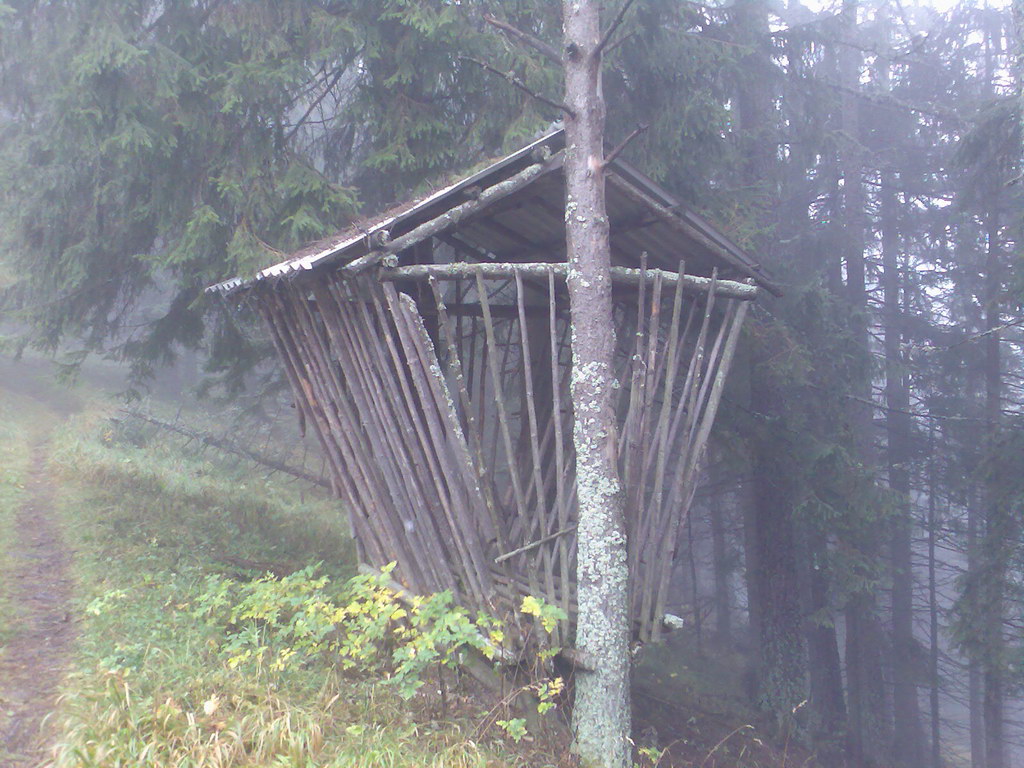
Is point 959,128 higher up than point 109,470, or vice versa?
point 959,128

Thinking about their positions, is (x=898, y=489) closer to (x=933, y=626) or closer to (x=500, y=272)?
(x=933, y=626)

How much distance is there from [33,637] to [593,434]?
4421mm

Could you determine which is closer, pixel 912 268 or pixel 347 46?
pixel 347 46

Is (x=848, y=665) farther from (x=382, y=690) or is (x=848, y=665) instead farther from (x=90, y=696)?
(x=90, y=696)

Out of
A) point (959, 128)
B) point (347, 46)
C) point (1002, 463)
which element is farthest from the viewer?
point (959, 128)

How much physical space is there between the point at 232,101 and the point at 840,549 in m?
9.84

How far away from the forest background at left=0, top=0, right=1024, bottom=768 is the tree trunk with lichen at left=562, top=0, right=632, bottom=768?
2.55 ft

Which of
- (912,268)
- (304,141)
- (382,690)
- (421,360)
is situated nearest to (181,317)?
(304,141)

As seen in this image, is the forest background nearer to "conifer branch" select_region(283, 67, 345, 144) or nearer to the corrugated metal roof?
"conifer branch" select_region(283, 67, 345, 144)

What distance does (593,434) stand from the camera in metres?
6.01

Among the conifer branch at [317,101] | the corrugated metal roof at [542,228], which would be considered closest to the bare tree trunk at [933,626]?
the corrugated metal roof at [542,228]

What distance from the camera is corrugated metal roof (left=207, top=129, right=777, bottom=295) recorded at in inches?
258

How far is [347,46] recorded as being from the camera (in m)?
8.82

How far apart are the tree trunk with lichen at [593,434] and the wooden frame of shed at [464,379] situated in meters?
0.29
